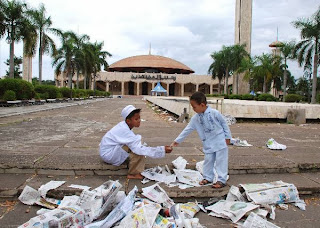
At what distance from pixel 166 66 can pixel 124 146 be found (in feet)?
225

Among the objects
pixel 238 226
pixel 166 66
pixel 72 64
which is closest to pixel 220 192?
pixel 238 226

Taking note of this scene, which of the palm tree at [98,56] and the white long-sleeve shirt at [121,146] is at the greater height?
the palm tree at [98,56]

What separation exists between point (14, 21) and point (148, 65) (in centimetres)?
5193

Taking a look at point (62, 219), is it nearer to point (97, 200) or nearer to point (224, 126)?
point (97, 200)

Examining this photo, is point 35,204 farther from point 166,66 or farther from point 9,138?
point 166,66

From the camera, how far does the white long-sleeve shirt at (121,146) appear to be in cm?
295

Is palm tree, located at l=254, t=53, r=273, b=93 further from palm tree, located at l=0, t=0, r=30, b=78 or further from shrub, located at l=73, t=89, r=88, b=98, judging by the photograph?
palm tree, located at l=0, t=0, r=30, b=78

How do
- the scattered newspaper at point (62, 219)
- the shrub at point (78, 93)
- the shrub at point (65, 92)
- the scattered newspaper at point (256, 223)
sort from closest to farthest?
the scattered newspaper at point (62, 219) < the scattered newspaper at point (256, 223) < the shrub at point (65, 92) < the shrub at point (78, 93)

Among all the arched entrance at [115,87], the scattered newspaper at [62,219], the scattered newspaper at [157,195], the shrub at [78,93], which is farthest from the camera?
the arched entrance at [115,87]

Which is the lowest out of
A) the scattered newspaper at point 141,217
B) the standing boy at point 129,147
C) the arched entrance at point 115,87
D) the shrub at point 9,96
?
the scattered newspaper at point 141,217

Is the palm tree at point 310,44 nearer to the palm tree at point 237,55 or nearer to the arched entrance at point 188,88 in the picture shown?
the palm tree at point 237,55

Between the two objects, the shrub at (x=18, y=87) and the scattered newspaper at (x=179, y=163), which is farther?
the shrub at (x=18, y=87)

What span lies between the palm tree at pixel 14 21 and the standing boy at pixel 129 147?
61.3ft

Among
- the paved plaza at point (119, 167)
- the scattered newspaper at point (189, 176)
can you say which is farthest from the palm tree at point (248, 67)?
the scattered newspaper at point (189, 176)
